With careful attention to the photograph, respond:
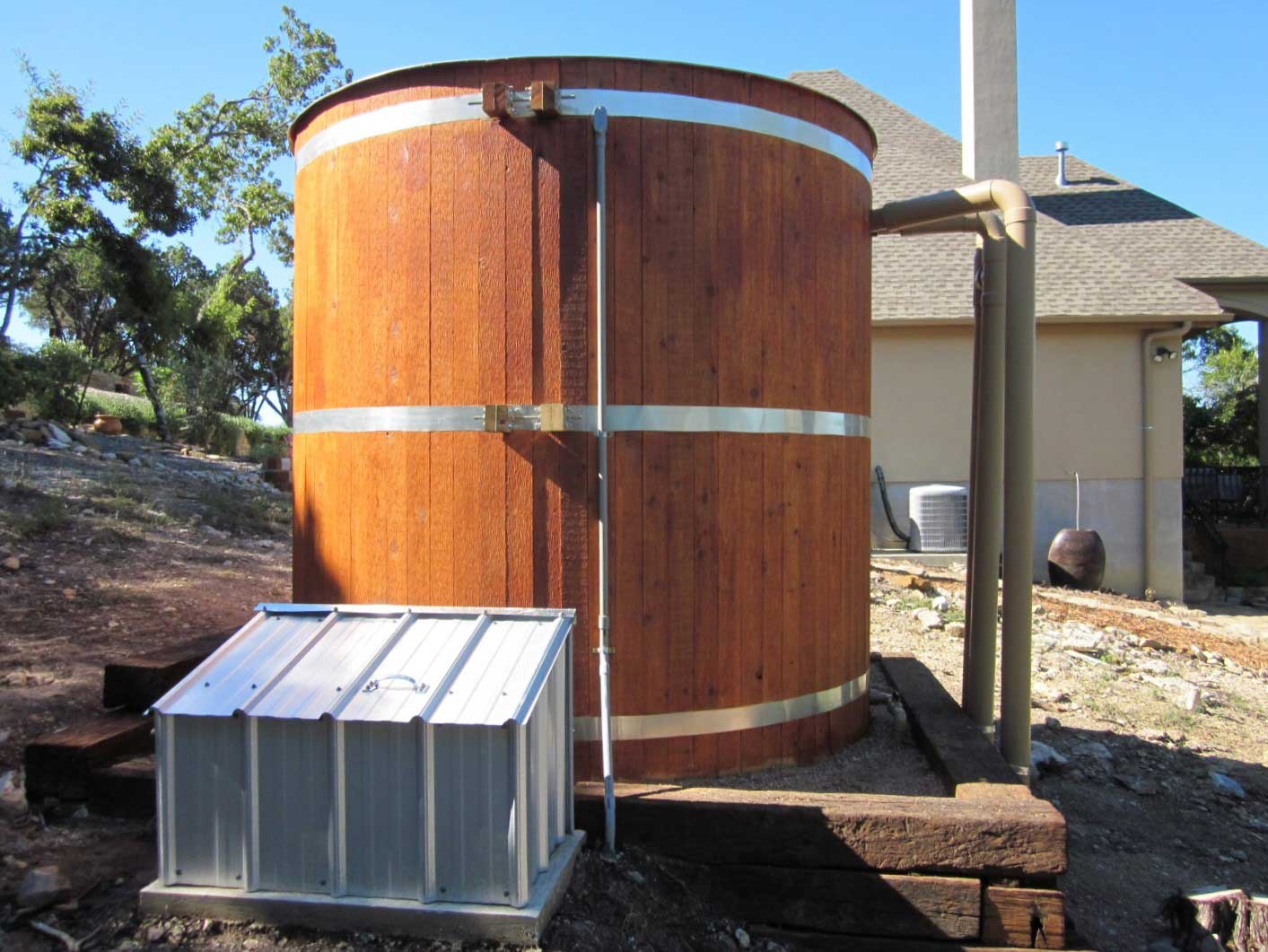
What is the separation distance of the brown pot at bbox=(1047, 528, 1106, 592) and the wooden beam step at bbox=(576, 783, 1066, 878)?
10482 millimetres

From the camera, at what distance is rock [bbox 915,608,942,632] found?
8.81 m

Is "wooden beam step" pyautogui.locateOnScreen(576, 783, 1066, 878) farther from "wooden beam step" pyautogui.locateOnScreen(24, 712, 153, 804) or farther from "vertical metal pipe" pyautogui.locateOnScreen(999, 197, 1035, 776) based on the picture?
"wooden beam step" pyautogui.locateOnScreen(24, 712, 153, 804)

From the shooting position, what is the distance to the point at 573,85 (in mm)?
3373

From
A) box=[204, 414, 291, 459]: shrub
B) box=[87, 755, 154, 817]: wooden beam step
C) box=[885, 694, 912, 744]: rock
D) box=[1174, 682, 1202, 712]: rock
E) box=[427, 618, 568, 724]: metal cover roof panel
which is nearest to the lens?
box=[427, 618, 568, 724]: metal cover roof panel

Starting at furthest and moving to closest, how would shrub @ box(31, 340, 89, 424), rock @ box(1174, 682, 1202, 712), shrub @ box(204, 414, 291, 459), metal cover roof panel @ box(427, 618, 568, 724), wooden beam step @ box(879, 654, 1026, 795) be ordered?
shrub @ box(204, 414, 291, 459), shrub @ box(31, 340, 89, 424), rock @ box(1174, 682, 1202, 712), wooden beam step @ box(879, 654, 1026, 795), metal cover roof panel @ box(427, 618, 568, 724)

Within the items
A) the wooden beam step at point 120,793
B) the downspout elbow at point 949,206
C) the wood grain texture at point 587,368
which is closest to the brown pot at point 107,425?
the wood grain texture at point 587,368

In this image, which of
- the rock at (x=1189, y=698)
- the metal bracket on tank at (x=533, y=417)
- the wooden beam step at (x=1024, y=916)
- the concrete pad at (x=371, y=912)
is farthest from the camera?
the rock at (x=1189, y=698)

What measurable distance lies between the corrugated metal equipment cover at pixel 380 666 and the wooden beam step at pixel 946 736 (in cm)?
163

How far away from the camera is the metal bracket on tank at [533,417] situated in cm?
332

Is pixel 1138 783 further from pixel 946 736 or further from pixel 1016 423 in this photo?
pixel 1016 423

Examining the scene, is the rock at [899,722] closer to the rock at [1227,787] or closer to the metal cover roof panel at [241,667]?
the rock at [1227,787]

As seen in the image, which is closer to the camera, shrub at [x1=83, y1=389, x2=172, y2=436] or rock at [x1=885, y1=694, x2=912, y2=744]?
rock at [x1=885, y1=694, x2=912, y2=744]

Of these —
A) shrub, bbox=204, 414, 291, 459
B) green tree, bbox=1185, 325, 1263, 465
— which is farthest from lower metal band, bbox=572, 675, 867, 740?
green tree, bbox=1185, 325, 1263, 465

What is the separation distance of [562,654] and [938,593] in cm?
815
